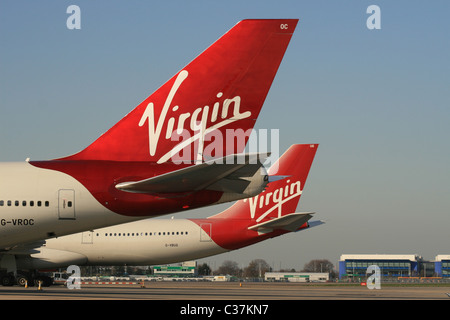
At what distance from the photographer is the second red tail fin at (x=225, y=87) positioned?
20047 millimetres

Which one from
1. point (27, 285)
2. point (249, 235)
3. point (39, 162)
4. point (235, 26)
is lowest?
point (27, 285)

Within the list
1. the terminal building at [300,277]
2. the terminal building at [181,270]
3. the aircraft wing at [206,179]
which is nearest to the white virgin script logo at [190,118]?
the aircraft wing at [206,179]

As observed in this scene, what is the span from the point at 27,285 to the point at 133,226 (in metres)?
8.30

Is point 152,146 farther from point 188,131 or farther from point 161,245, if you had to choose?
point 161,245

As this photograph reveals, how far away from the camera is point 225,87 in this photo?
20078 mm

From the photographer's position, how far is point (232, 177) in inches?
728

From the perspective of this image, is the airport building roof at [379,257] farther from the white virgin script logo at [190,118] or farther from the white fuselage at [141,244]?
the white virgin script logo at [190,118]

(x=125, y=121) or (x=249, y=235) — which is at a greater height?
(x=125, y=121)

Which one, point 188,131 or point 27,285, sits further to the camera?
point 27,285

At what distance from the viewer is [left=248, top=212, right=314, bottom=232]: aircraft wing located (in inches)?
1430
